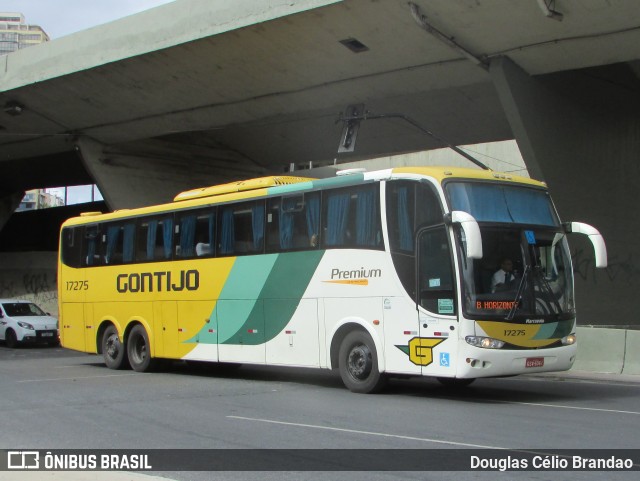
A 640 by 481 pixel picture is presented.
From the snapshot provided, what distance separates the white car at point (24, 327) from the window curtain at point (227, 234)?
1411 cm

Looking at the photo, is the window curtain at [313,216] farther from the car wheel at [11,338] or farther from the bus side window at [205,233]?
the car wheel at [11,338]

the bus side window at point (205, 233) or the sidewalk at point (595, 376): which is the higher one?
the bus side window at point (205, 233)

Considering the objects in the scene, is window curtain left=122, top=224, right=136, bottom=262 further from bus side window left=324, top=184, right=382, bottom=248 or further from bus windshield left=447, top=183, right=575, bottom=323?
bus windshield left=447, top=183, right=575, bottom=323

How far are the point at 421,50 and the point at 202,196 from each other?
7238 mm

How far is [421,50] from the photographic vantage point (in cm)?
2039

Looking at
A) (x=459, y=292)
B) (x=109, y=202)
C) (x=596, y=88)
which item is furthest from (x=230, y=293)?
(x=109, y=202)

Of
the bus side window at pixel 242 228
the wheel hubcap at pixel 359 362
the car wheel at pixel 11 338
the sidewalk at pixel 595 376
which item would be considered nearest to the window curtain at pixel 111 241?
the bus side window at pixel 242 228

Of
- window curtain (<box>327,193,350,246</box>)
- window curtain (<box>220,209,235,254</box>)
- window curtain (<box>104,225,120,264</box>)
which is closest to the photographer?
window curtain (<box>327,193,350,246</box>)

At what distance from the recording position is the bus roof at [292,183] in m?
12.3

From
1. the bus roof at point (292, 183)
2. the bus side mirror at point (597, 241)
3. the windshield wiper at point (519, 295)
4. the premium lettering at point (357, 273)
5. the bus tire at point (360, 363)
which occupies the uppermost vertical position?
the bus roof at point (292, 183)

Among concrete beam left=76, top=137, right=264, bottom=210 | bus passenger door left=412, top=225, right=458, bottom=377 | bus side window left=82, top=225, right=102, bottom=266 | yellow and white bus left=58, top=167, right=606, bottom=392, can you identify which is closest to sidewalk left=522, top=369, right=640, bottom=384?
yellow and white bus left=58, top=167, right=606, bottom=392

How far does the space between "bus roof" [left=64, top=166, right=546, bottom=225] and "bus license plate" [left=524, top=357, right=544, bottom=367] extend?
2.77 m

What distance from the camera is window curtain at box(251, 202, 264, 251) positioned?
14961 mm

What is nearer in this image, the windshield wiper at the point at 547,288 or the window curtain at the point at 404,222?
the windshield wiper at the point at 547,288
